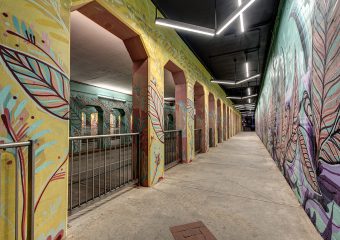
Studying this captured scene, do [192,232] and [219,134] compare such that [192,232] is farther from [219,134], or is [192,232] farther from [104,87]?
[219,134]

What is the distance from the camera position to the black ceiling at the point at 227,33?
14.2ft

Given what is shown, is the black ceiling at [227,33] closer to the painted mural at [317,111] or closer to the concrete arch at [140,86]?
the concrete arch at [140,86]

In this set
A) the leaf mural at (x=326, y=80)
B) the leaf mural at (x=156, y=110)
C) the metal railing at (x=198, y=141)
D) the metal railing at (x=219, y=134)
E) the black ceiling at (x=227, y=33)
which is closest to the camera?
the leaf mural at (x=326, y=80)

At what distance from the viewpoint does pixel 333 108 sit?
5.41ft

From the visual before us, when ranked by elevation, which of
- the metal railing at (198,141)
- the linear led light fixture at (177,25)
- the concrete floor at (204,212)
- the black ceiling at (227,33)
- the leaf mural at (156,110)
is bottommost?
the concrete floor at (204,212)

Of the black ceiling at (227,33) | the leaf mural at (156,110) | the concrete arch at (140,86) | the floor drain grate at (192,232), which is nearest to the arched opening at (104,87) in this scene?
the concrete arch at (140,86)

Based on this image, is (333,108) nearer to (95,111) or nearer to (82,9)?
(82,9)

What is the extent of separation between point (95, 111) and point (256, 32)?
939cm

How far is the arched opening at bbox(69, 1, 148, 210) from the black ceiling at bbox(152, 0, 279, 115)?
5.36ft

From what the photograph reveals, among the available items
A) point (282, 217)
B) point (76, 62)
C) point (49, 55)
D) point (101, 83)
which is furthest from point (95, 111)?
point (282, 217)

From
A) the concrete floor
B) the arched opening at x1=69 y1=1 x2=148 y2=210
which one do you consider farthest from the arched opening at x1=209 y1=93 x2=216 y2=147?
the concrete floor

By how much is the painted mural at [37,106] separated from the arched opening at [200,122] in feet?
21.2

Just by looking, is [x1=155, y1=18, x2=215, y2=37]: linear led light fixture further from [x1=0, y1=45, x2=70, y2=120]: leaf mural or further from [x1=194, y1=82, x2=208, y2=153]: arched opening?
[x1=194, y1=82, x2=208, y2=153]: arched opening

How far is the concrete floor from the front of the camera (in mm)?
1990
